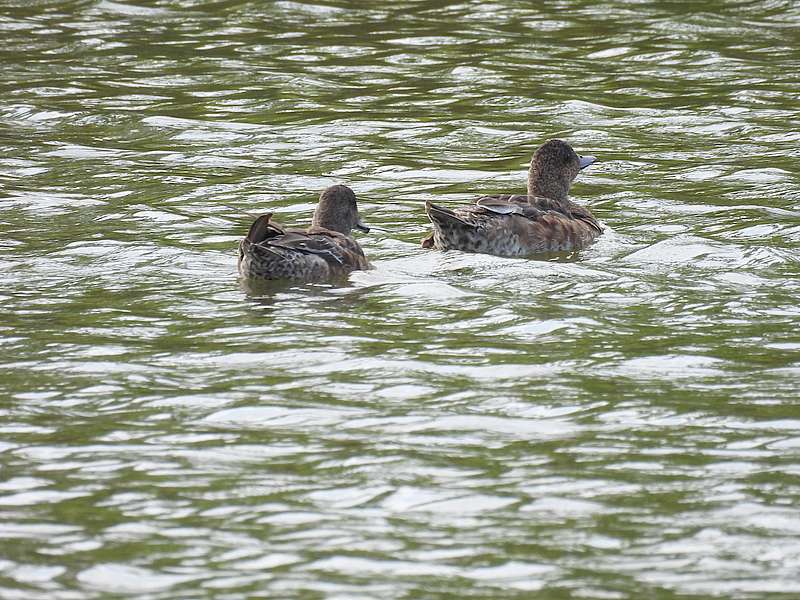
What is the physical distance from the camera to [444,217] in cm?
1259

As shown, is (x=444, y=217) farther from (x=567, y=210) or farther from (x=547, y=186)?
(x=547, y=186)

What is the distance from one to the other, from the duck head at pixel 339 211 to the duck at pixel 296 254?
0.96ft

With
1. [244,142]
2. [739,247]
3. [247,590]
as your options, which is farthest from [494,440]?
[244,142]

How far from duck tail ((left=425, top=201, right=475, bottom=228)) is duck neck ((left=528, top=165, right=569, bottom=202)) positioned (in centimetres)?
166

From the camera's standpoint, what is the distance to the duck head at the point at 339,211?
42.5 ft

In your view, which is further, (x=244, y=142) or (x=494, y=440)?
(x=244, y=142)

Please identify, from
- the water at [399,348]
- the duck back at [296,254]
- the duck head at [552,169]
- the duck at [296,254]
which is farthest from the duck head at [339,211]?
the duck head at [552,169]

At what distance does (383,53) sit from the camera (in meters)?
22.4

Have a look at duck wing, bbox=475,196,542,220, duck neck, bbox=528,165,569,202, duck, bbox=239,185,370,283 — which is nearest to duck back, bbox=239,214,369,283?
duck, bbox=239,185,370,283

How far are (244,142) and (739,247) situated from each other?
6.85m

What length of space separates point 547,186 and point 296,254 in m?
3.20

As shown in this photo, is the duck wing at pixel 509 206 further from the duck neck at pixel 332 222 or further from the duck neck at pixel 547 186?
the duck neck at pixel 332 222

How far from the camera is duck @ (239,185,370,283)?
11609mm

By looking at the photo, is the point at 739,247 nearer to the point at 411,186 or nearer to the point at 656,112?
the point at 411,186
